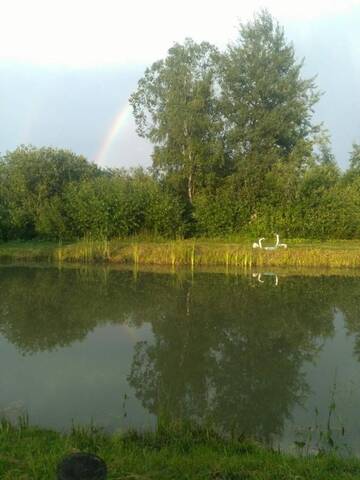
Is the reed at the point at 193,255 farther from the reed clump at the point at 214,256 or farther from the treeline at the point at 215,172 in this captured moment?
the treeline at the point at 215,172

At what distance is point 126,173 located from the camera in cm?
2997

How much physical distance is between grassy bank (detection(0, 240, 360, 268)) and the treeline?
132 inches

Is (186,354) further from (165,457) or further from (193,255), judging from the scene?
(193,255)

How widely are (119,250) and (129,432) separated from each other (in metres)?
16.5

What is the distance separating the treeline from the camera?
25531mm

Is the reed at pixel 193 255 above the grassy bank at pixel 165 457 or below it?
above

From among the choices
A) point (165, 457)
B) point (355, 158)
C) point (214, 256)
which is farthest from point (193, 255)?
point (355, 158)

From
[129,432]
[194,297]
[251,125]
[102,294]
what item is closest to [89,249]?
[102,294]

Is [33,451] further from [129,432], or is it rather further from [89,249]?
[89,249]

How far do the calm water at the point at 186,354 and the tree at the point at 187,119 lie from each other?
40.1 feet

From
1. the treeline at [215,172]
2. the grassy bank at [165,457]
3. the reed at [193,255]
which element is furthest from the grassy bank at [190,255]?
the grassy bank at [165,457]

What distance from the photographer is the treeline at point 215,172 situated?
83.8 feet

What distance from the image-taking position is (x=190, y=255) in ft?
65.8

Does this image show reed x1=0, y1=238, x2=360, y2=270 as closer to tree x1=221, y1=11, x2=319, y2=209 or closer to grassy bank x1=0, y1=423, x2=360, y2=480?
tree x1=221, y1=11, x2=319, y2=209
